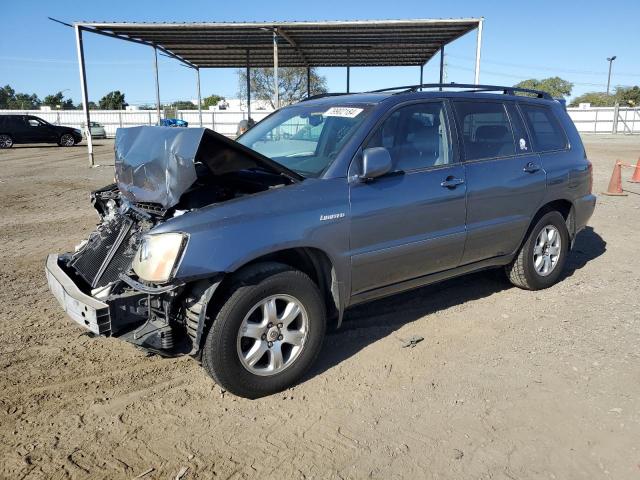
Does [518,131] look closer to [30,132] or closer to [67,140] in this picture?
[30,132]

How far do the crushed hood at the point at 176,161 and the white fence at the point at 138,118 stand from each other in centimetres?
3420

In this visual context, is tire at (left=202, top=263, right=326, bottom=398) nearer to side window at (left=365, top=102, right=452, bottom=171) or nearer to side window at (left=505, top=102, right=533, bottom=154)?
side window at (left=365, top=102, right=452, bottom=171)

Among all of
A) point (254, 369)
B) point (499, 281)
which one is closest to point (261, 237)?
point (254, 369)

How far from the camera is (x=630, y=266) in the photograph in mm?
6039

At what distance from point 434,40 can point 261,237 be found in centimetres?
1585

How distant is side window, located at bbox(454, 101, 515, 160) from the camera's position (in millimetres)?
4375

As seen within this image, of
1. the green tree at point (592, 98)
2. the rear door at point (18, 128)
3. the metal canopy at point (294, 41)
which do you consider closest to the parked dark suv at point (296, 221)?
the metal canopy at point (294, 41)

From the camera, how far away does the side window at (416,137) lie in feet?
12.8

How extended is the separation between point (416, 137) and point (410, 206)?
0.61 m

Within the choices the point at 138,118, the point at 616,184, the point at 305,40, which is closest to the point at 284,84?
the point at 138,118

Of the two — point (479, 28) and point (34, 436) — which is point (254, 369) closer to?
point (34, 436)

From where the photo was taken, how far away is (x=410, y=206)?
3.84 m

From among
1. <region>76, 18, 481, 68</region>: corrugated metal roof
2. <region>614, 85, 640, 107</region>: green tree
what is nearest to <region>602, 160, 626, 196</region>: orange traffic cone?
<region>76, 18, 481, 68</region>: corrugated metal roof

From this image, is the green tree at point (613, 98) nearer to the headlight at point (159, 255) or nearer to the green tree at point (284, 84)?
the green tree at point (284, 84)
